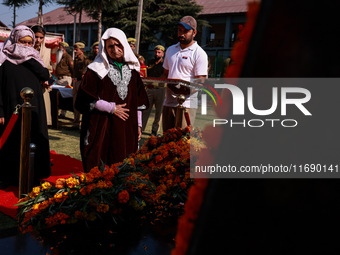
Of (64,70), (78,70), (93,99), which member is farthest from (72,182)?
(64,70)

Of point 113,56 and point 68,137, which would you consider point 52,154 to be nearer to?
point 68,137

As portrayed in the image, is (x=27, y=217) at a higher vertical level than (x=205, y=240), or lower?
lower

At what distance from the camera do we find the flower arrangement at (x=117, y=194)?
7.20 ft

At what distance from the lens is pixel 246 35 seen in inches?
27.7

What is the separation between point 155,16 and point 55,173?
26539 millimetres

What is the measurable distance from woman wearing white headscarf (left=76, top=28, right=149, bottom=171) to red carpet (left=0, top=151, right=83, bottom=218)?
879mm

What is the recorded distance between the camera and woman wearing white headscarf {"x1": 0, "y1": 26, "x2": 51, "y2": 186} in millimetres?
3746

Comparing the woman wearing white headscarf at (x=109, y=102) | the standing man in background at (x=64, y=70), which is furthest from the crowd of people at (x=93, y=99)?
the standing man in background at (x=64, y=70)

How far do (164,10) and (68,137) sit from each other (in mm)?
24395

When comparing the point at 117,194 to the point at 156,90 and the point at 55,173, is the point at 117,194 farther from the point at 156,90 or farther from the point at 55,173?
the point at 156,90

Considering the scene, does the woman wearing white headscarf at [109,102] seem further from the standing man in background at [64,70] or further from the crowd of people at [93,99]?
the standing man in background at [64,70]

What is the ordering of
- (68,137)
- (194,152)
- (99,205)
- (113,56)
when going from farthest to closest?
(68,137), (113,56), (194,152), (99,205)

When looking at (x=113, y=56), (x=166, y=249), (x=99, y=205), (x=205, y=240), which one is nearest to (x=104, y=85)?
(x=113, y=56)

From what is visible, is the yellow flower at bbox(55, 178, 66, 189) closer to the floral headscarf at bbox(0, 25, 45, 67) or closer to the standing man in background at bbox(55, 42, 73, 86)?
the floral headscarf at bbox(0, 25, 45, 67)
